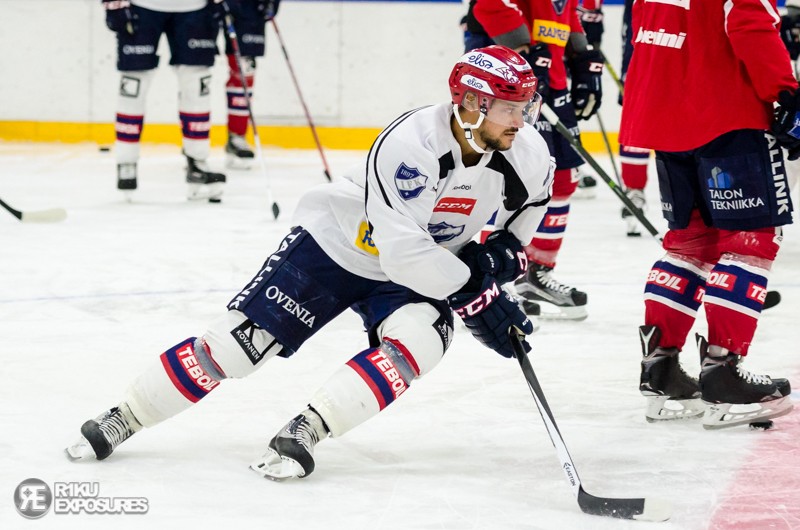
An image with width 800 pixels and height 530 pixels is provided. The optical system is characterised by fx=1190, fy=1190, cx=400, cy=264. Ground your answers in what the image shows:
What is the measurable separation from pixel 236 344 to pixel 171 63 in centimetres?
364

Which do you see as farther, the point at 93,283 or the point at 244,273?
the point at 244,273

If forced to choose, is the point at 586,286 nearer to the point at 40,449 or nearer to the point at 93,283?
the point at 93,283

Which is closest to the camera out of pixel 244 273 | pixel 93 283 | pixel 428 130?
pixel 428 130

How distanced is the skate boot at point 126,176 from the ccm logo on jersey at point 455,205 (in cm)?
370

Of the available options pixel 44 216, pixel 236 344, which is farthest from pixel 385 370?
pixel 44 216

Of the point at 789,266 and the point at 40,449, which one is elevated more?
the point at 40,449

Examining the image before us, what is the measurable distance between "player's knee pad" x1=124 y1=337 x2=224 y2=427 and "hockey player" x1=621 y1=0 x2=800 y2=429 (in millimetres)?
996

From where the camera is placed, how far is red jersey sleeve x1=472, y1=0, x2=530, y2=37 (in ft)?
12.0

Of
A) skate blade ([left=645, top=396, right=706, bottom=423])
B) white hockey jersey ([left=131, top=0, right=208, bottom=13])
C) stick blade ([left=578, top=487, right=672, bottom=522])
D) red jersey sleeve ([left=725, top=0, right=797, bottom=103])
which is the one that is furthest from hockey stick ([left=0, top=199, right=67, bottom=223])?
stick blade ([left=578, top=487, right=672, bottom=522])

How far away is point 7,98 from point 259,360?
604cm

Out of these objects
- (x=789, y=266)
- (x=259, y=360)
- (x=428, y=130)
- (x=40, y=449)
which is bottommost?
(x=789, y=266)

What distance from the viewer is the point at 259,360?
2281 mm

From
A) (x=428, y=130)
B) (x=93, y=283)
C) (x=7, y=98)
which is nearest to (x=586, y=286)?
(x=93, y=283)

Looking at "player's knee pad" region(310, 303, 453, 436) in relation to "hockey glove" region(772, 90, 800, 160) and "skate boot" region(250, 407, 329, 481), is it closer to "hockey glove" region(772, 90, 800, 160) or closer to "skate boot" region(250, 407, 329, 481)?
"skate boot" region(250, 407, 329, 481)
